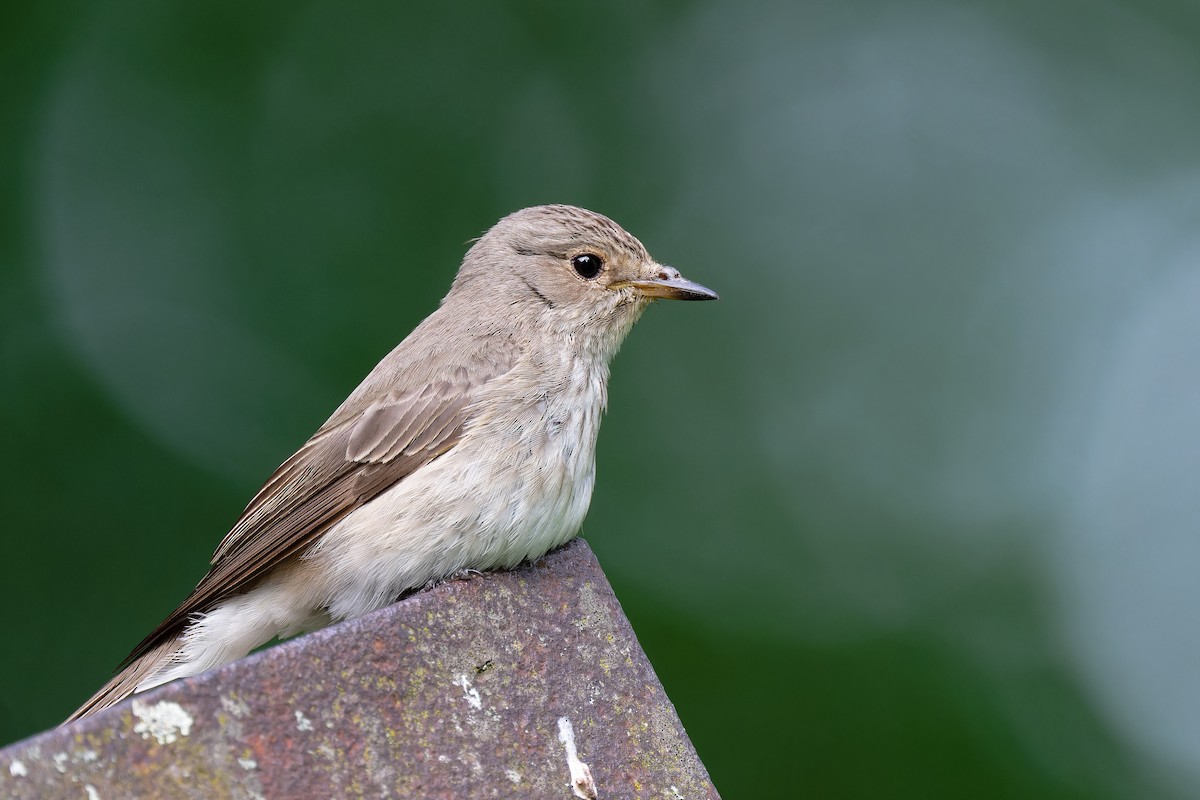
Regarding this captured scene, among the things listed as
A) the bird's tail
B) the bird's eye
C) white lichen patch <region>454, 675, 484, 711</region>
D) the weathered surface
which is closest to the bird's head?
the bird's eye

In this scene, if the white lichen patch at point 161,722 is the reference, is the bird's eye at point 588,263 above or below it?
above

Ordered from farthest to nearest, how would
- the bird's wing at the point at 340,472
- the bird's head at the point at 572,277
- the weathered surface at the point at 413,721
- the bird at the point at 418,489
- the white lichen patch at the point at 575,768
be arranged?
the bird's head at the point at 572,277 < the bird's wing at the point at 340,472 < the bird at the point at 418,489 < the white lichen patch at the point at 575,768 < the weathered surface at the point at 413,721

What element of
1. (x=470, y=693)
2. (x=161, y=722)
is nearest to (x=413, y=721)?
(x=470, y=693)

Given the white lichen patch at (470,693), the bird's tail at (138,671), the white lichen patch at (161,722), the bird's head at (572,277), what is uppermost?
the bird's head at (572,277)

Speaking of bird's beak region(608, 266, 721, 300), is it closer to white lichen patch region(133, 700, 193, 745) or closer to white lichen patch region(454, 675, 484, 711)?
white lichen patch region(454, 675, 484, 711)

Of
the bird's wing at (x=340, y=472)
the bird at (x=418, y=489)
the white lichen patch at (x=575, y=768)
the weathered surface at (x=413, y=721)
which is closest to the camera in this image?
the weathered surface at (x=413, y=721)

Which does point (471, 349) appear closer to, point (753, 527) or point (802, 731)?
point (802, 731)

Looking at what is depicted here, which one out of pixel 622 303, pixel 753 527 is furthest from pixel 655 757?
pixel 753 527

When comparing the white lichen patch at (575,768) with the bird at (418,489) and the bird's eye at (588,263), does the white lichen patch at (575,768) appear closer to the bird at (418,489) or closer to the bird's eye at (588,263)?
the bird at (418,489)

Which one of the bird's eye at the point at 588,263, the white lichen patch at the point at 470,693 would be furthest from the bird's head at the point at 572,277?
the white lichen patch at the point at 470,693
